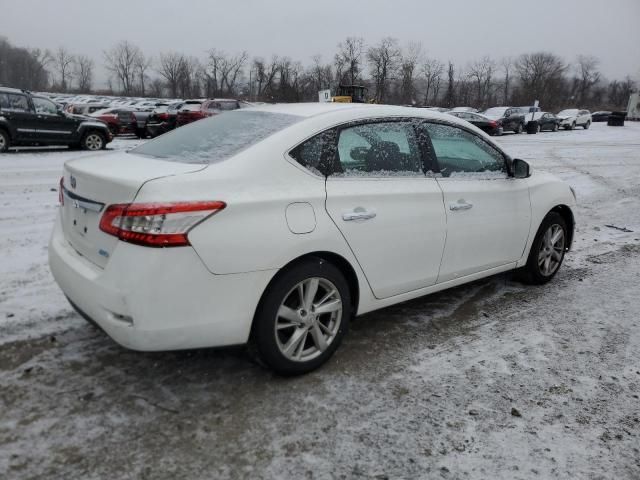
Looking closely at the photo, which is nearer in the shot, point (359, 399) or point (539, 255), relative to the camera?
point (359, 399)

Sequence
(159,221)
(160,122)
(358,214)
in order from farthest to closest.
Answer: (160,122)
(358,214)
(159,221)

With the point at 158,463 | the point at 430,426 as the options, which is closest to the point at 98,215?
the point at 158,463

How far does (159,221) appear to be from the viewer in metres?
2.57

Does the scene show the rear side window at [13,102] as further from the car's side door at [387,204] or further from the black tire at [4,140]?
the car's side door at [387,204]

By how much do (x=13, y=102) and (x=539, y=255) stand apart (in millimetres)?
14919

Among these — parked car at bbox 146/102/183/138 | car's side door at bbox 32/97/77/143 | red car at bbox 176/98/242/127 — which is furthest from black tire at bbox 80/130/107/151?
parked car at bbox 146/102/183/138

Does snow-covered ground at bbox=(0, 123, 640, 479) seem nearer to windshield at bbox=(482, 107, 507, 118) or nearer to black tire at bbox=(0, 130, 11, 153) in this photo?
black tire at bbox=(0, 130, 11, 153)

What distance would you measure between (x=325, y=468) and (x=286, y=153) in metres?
1.70

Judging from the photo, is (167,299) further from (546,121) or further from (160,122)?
(546,121)

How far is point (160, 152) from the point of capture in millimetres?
3393

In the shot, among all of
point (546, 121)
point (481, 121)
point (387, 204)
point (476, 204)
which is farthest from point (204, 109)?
point (546, 121)

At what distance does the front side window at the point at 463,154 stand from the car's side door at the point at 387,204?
21 cm

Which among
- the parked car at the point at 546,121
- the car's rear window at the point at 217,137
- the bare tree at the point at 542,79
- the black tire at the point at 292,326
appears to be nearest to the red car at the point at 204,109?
the car's rear window at the point at 217,137

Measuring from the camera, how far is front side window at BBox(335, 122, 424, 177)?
133 inches
